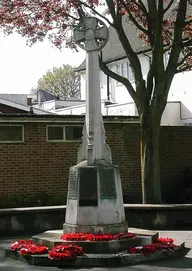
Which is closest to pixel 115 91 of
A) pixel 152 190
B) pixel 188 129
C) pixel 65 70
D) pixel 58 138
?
pixel 188 129

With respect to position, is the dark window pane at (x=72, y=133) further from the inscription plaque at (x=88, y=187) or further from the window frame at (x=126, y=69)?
the window frame at (x=126, y=69)

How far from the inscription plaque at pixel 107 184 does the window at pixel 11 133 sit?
22.4 ft

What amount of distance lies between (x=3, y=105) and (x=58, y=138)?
507 inches

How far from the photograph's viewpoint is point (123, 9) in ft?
49.0

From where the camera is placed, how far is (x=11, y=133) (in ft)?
50.6

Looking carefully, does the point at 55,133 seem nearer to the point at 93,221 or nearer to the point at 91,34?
the point at 91,34

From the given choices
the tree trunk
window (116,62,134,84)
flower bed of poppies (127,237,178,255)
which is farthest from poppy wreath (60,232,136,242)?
window (116,62,134,84)

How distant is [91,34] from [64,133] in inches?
273

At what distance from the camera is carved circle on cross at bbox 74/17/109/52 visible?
9.51 m

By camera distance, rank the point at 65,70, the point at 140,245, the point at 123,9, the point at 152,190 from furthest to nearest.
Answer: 1. the point at 65,70
2. the point at 123,9
3. the point at 152,190
4. the point at 140,245

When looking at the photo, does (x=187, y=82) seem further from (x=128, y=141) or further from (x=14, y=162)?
(x=14, y=162)

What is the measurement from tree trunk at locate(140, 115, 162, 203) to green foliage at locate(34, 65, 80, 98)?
53692 mm

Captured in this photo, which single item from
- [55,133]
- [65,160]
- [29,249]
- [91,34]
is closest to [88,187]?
[29,249]

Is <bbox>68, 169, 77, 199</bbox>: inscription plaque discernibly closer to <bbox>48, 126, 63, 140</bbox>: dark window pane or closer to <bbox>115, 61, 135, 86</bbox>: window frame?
<bbox>48, 126, 63, 140</bbox>: dark window pane
